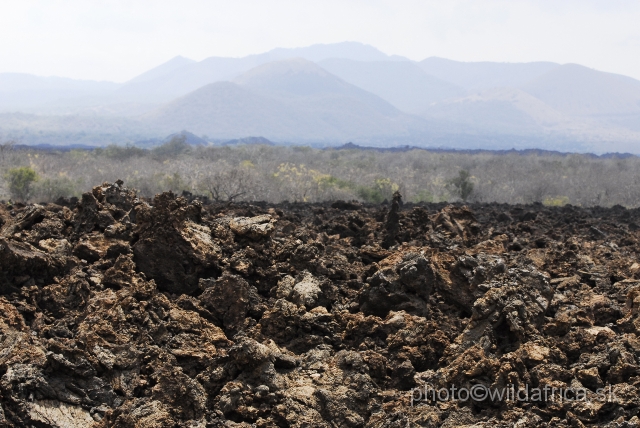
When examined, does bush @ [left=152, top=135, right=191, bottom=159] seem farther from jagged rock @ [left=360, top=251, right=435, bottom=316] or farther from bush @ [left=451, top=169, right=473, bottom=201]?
jagged rock @ [left=360, top=251, right=435, bottom=316]

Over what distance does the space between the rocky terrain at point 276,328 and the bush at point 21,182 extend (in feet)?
93.9

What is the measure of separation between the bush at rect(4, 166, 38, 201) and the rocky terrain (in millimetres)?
28627

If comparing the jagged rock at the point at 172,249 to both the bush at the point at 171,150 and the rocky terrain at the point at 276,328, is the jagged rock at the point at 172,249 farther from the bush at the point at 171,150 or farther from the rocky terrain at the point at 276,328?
the bush at the point at 171,150

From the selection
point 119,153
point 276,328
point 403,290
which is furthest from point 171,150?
point 276,328

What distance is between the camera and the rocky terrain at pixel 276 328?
599 centimetres

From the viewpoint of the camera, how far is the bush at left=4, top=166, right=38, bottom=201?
3660 centimetres

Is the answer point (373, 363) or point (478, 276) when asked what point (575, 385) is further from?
point (478, 276)

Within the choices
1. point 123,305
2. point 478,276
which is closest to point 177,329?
point 123,305

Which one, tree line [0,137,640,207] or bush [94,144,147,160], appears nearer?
tree line [0,137,640,207]

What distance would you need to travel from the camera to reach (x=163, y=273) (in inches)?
338

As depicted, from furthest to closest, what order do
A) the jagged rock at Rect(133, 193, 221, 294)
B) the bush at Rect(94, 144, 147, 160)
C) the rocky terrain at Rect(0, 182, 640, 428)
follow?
the bush at Rect(94, 144, 147, 160) < the jagged rock at Rect(133, 193, 221, 294) < the rocky terrain at Rect(0, 182, 640, 428)

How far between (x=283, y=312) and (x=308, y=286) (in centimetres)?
80

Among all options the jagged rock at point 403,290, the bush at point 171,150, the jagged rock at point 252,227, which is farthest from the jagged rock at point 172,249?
the bush at point 171,150

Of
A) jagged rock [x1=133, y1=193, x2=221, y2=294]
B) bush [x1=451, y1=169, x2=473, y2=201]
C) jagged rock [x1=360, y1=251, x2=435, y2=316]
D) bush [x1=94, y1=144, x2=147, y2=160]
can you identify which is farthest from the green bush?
jagged rock [x1=360, y1=251, x2=435, y2=316]
